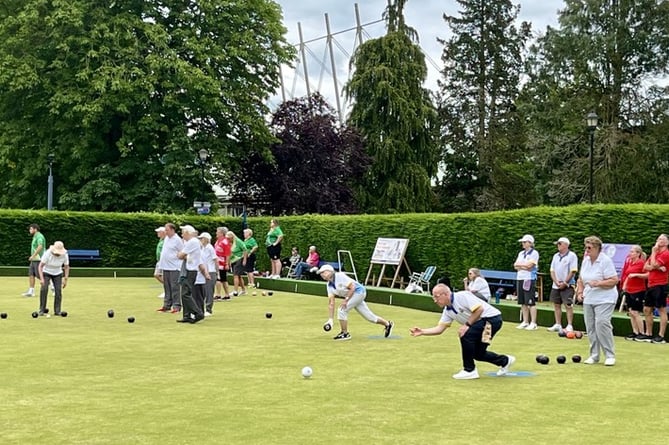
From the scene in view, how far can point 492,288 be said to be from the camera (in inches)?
751

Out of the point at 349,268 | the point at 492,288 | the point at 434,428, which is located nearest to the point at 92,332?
the point at 434,428

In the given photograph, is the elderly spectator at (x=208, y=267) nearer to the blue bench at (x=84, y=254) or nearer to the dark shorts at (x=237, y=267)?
the dark shorts at (x=237, y=267)

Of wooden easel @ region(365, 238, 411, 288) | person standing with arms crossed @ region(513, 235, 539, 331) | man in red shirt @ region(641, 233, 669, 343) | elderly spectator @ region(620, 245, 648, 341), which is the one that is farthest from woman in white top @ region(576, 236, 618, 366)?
wooden easel @ region(365, 238, 411, 288)

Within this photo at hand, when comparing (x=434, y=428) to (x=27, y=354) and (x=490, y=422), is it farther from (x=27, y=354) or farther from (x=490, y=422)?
(x=27, y=354)

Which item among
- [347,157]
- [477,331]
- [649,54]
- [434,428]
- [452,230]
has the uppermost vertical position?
[649,54]

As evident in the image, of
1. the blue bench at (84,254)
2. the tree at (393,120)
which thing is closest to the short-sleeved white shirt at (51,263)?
the blue bench at (84,254)

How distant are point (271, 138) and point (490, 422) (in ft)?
98.2

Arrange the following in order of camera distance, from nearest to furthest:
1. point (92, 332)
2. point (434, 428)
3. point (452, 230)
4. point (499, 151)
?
point (434, 428)
point (92, 332)
point (452, 230)
point (499, 151)

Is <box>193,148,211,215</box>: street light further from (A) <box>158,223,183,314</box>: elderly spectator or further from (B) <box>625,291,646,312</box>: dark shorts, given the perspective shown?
(B) <box>625,291,646,312</box>: dark shorts

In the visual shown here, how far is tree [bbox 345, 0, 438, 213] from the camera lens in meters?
40.8

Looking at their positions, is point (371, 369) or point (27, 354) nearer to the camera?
point (371, 369)

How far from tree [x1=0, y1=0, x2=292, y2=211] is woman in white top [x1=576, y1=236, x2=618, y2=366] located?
24182 millimetres

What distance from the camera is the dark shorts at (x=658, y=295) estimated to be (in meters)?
11.9

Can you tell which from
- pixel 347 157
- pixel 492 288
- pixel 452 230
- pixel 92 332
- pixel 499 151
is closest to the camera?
pixel 92 332
